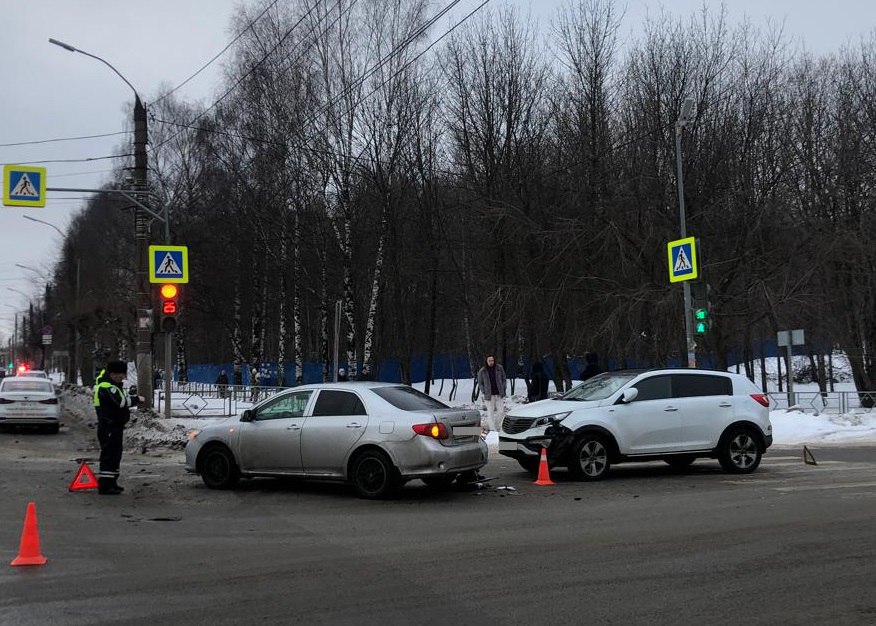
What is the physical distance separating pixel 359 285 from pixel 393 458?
29172 millimetres

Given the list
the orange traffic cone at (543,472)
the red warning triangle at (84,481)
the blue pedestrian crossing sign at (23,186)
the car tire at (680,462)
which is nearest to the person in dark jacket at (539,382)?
the car tire at (680,462)

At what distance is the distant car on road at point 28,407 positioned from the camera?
2134cm

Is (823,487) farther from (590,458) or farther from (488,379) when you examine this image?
(488,379)

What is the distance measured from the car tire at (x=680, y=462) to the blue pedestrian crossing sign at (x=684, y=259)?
812cm

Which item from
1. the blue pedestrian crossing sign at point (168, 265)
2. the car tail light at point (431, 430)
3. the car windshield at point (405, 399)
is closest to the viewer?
the car tail light at point (431, 430)

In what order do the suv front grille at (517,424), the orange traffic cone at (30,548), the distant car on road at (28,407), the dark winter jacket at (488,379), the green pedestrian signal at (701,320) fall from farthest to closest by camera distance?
the distant car on road at (28,407), the green pedestrian signal at (701,320), the dark winter jacket at (488,379), the suv front grille at (517,424), the orange traffic cone at (30,548)

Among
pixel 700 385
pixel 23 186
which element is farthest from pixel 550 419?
pixel 23 186

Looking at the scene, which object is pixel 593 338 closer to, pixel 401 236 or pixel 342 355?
pixel 401 236

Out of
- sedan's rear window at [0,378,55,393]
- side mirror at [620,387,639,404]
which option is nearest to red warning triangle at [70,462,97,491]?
side mirror at [620,387,639,404]

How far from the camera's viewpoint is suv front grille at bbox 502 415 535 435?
41.1 ft

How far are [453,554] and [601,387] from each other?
6218 millimetres

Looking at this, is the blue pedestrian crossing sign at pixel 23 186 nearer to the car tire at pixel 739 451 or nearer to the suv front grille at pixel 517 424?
the suv front grille at pixel 517 424

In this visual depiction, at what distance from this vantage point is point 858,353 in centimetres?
3034

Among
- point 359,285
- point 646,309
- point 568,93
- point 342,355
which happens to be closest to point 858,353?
point 646,309
